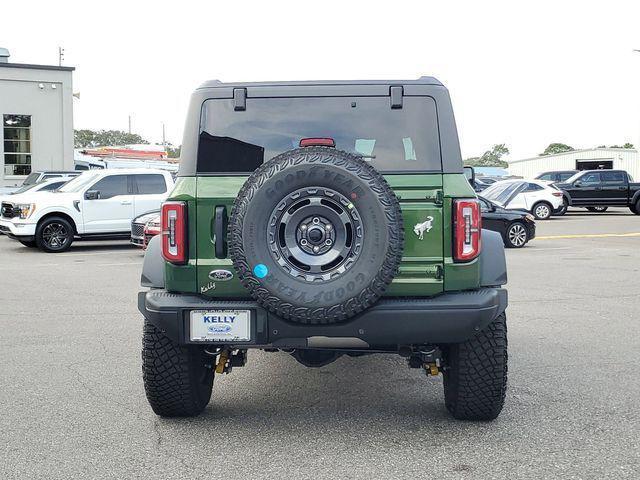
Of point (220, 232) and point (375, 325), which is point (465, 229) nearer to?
point (375, 325)

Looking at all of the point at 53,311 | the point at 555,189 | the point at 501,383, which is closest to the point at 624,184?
the point at 555,189

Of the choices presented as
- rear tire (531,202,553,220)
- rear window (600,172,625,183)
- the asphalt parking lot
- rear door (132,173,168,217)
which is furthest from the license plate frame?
rear window (600,172,625,183)

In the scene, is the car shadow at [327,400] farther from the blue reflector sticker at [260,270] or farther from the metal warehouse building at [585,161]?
the metal warehouse building at [585,161]

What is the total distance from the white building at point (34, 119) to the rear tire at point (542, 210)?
18237 mm

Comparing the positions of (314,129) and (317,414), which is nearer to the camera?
(314,129)

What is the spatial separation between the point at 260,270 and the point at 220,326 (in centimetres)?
41

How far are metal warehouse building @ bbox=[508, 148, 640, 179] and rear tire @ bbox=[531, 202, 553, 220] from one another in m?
28.5

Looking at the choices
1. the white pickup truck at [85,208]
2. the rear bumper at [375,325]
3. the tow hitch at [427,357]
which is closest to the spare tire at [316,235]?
the rear bumper at [375,325]

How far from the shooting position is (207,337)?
4348 mm

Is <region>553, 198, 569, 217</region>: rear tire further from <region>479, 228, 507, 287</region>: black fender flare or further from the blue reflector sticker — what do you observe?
the blue reflector sticker

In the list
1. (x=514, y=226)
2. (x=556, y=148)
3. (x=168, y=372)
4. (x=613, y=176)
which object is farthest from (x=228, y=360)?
(x=556, y=148)

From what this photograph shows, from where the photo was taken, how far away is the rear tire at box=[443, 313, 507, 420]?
462 centimetres

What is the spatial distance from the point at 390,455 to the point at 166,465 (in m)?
1.13

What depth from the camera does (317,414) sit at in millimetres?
5031
